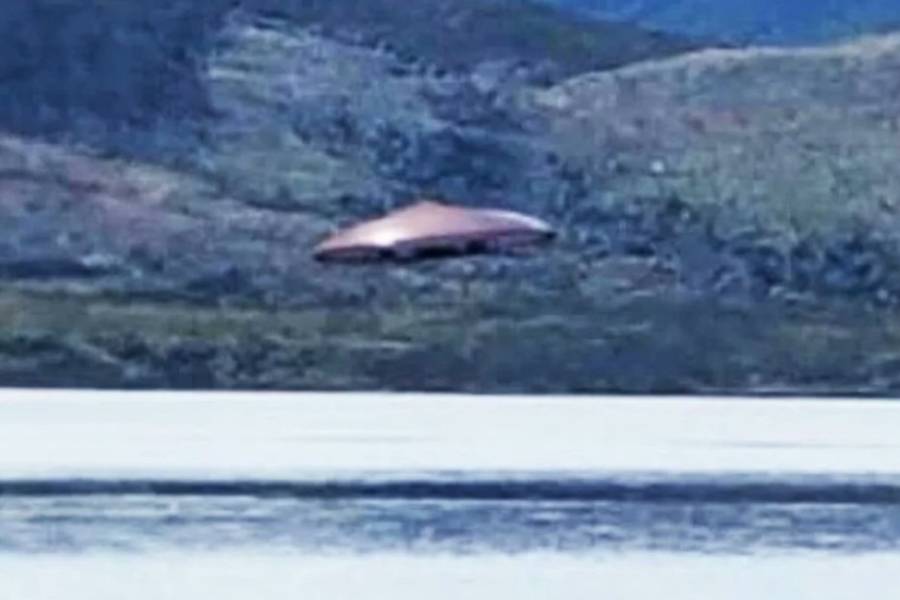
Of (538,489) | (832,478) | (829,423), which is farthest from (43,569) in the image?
(829,423)

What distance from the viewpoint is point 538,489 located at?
823cm

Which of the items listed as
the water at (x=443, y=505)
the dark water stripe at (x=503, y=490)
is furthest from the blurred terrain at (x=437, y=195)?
the dark water stripe at (x=503, y=490)

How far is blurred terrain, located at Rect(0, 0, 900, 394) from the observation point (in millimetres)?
10867

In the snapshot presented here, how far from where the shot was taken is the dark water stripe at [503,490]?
8117 millimetres

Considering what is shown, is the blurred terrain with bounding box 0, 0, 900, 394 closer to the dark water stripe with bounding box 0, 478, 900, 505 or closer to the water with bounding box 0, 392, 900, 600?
the water with bounding box 0, 392, 900, 600

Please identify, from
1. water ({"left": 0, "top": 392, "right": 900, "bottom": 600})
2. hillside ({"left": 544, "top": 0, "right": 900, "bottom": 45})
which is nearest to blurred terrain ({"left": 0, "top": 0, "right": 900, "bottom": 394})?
hillside ({"left": 544, "top": 0, "right": 900, "bottom": 45})

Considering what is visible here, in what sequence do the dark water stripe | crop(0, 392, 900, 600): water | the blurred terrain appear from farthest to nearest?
the blurred terrain
the dark water stripe
crop(0, 392, 900, 600): water

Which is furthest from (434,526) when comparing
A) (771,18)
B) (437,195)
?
(771,18)

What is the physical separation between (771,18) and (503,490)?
3584 millimetres

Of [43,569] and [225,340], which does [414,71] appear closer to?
[225,340]

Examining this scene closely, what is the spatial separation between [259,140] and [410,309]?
81 centimetres

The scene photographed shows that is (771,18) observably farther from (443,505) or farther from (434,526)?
(434,526)

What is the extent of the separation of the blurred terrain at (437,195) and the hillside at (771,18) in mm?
61

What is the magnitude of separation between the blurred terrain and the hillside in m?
0.06
